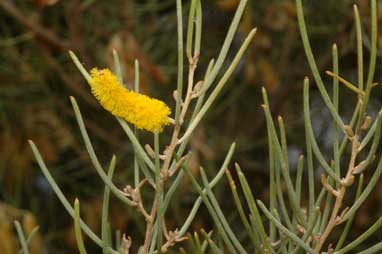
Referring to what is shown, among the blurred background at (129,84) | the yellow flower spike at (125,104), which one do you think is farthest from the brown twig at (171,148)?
the blurred background at (129,84)

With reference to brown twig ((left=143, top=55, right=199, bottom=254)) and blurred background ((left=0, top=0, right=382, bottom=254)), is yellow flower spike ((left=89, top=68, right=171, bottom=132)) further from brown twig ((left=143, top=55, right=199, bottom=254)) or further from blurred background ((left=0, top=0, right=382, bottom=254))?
blurred background ((left=0, top=0, right=382, bottom=254))

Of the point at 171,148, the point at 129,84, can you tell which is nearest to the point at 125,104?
the point at 171,148

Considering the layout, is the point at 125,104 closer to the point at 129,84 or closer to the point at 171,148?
the point at 171,148

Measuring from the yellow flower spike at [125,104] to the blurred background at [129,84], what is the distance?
36.1 inches

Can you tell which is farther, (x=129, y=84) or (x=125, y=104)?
(x=129, y=84)

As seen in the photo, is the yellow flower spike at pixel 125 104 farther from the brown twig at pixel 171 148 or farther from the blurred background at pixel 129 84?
the blurred background at pixel 129 84

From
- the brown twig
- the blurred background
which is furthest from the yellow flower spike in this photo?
the blurred background

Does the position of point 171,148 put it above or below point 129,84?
above

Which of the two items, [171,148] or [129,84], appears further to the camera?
[129,84]

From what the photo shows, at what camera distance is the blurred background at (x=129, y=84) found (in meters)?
1.80

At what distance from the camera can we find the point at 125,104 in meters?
0.71

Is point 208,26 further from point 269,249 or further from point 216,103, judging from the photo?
point 269,249

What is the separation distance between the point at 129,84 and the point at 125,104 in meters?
0.92

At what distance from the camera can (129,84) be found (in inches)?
64.2
